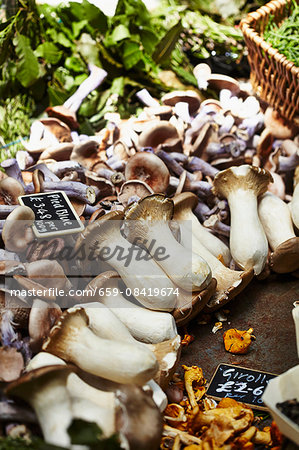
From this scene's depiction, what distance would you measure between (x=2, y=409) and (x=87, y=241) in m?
0.84

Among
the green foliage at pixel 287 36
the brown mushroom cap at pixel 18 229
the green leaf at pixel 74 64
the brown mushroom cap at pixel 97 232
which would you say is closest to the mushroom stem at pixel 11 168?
the brown mushroom cap at pixel 18 229

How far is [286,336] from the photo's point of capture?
2195 millimetres

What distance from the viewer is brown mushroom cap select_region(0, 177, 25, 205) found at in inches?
91.9

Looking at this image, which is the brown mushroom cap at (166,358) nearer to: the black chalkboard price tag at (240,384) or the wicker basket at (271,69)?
the black chalkboard price tag at (240,384)

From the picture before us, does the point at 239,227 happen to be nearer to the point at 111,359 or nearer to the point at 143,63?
the point at 111,359

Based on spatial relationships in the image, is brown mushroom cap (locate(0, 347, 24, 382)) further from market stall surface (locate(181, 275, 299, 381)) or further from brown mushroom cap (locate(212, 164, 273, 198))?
brown mushroom cap (locate(212, 164, 273, 198))

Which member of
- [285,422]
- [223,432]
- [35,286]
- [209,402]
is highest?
[285,422]

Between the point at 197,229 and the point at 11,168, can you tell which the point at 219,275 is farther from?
the point at 11,168

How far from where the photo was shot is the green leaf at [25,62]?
354 cm

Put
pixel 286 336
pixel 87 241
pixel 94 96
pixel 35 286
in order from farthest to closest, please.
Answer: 1. pixel 94 96
2. pixel 286 336
3. pixel 87 241
4. pixel 35 286

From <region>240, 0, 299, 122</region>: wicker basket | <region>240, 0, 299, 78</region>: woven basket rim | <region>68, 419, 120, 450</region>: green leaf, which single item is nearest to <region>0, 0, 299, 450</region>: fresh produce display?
<region>68, 419, 120, 450</region>: green leaf

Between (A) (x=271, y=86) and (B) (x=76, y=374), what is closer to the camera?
(B) (x=76, y=374)

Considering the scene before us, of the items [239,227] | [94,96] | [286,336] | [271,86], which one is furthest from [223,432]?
[94,96]

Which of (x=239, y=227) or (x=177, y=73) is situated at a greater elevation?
(x=177, y=73)
